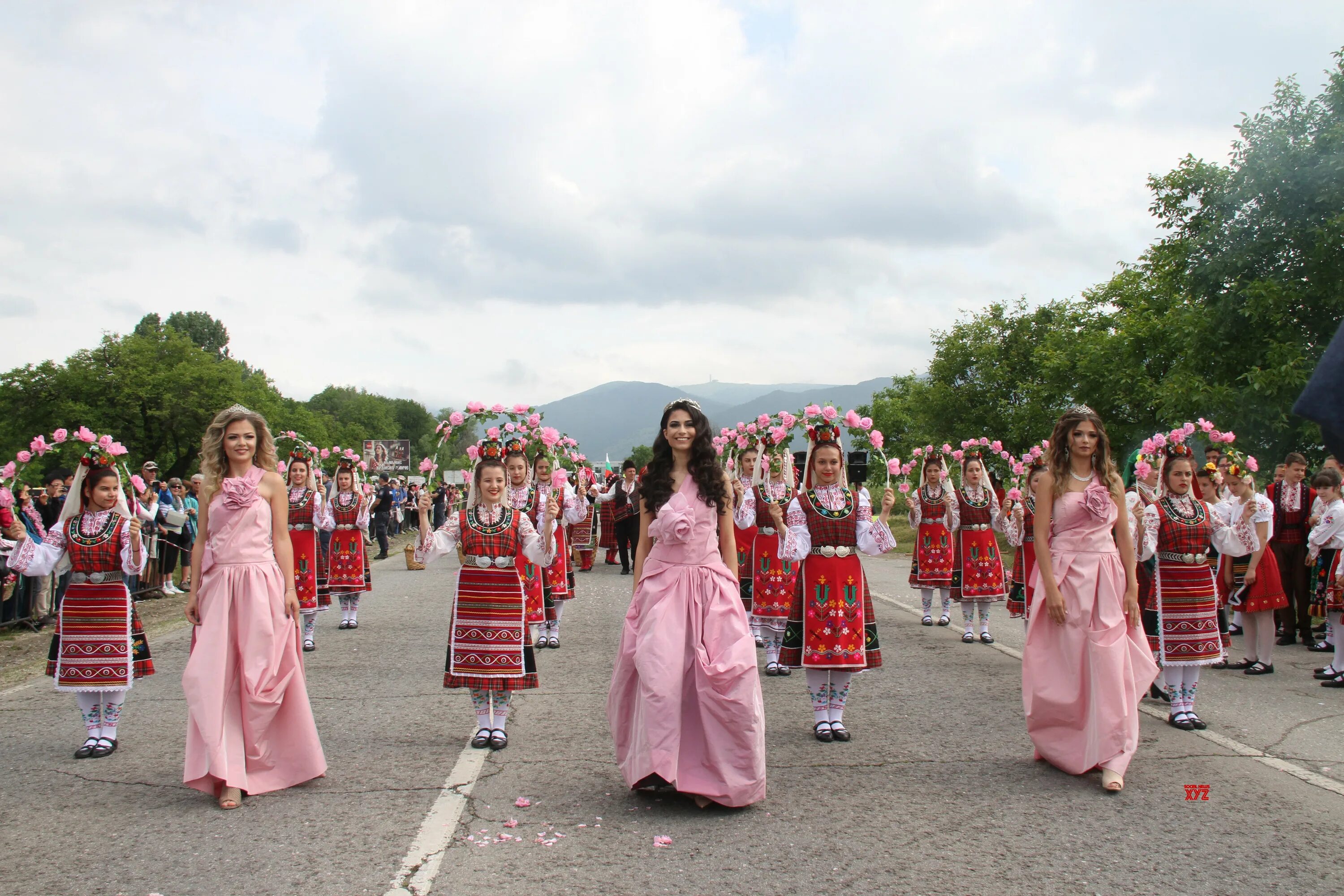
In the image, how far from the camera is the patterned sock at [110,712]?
6.32 metres

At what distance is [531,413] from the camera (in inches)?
380

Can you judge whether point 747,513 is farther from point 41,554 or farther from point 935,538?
point 41,554

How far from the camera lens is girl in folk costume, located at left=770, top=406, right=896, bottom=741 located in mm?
6797

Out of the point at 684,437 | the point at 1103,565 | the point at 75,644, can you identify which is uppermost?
the point at 684,437

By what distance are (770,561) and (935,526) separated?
2.81 m

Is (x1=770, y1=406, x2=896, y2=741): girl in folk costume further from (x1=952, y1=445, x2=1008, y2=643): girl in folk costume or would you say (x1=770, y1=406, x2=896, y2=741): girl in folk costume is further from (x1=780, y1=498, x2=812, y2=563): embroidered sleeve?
(x1=952, y1=445, x2=1008, y2=643): girl in folk costume

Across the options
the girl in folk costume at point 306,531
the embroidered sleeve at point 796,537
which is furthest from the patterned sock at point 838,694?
the girl in folk costume at point 306,531

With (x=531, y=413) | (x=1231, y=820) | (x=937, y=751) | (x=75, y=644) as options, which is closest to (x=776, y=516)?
(x=937, y=751)

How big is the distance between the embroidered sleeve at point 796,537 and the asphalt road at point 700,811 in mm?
1209

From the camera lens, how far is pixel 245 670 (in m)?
5.49

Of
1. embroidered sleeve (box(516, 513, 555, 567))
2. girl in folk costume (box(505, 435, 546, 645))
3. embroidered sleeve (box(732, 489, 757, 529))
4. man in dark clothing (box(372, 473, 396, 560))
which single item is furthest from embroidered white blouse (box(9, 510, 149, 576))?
man in dark clothing (box(372, 473, 396, 560))

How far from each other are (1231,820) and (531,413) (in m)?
6.65

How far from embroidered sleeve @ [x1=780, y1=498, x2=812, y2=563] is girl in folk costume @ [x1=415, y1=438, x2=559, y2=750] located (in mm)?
1629

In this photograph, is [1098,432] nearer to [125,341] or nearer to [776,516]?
[776,516]
